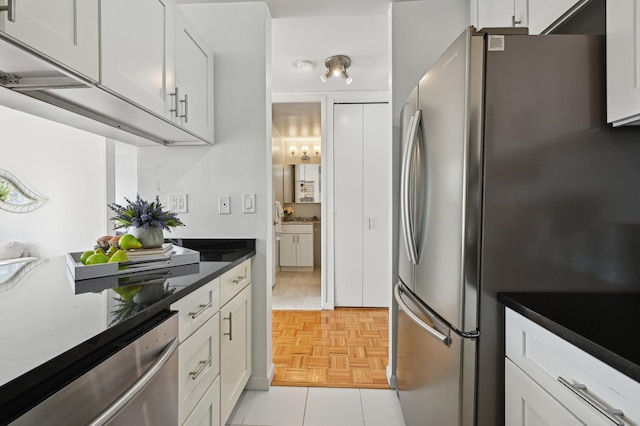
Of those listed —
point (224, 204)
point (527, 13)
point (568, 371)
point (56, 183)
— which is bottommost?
point (568, 371)

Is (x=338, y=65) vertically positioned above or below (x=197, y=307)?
above

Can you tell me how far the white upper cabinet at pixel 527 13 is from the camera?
3.68 feet

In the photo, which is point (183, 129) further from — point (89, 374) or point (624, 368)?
point (624, 368)

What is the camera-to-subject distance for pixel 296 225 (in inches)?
220

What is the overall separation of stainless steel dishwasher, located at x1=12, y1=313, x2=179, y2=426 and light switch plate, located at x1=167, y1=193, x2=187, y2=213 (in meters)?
1.16

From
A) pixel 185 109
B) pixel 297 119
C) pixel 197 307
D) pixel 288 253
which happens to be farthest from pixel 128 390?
pixel 288 253

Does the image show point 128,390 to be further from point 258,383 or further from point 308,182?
point 308,182

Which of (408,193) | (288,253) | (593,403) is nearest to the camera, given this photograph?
(593,403)

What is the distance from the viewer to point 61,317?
2.35ft

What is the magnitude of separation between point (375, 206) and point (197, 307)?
8.42 feet

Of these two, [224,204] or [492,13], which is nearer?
[492,13]

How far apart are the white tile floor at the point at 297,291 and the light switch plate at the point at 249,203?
70.9 inches

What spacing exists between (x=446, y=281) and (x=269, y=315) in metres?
1.27

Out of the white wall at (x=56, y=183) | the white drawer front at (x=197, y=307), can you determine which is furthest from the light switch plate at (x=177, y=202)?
the white wall at (x=56, y=183)
